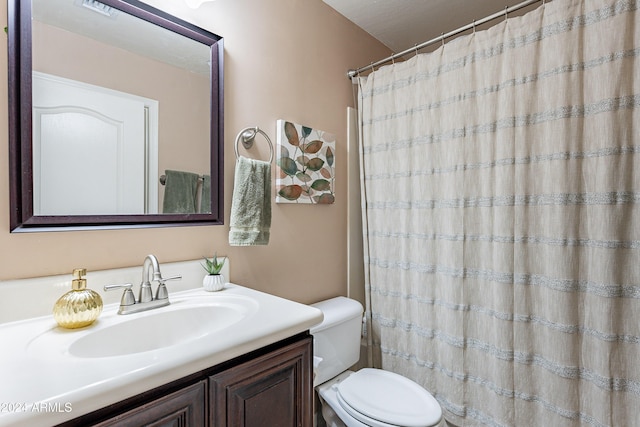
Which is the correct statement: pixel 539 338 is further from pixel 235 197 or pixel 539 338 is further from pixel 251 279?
pixel 235 197

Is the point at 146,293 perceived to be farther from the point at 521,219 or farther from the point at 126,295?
the point at 521,219

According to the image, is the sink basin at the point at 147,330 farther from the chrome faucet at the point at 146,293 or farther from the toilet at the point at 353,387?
the toilet at the point at 353,387

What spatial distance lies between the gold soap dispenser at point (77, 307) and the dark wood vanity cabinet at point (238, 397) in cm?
35

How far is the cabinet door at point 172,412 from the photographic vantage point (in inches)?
22.8

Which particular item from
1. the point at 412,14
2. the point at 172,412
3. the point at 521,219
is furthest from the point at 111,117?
the point at 412,14

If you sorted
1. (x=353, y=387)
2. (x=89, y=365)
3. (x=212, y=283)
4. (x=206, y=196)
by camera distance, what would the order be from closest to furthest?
(x=89, y=365) → (x=212, y=283) → (x=206, y=196) → (x=353, y=387)

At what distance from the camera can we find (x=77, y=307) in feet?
2.64

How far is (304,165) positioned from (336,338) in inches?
34.5

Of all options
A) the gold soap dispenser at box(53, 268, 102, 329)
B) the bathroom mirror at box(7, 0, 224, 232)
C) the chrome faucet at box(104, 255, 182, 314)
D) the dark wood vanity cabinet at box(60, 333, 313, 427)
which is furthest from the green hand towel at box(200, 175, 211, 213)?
the dark wood vanity cabinet at box(60, 333, 313, 427)

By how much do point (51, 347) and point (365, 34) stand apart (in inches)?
85.9

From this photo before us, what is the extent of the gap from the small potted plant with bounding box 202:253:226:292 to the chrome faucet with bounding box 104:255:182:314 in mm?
156

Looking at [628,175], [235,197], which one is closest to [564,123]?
[628,175]

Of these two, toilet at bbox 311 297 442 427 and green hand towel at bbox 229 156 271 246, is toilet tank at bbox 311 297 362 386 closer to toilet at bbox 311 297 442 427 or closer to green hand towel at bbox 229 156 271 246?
toilet at bbox 311 297 442 427

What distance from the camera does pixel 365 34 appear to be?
2041 mm
